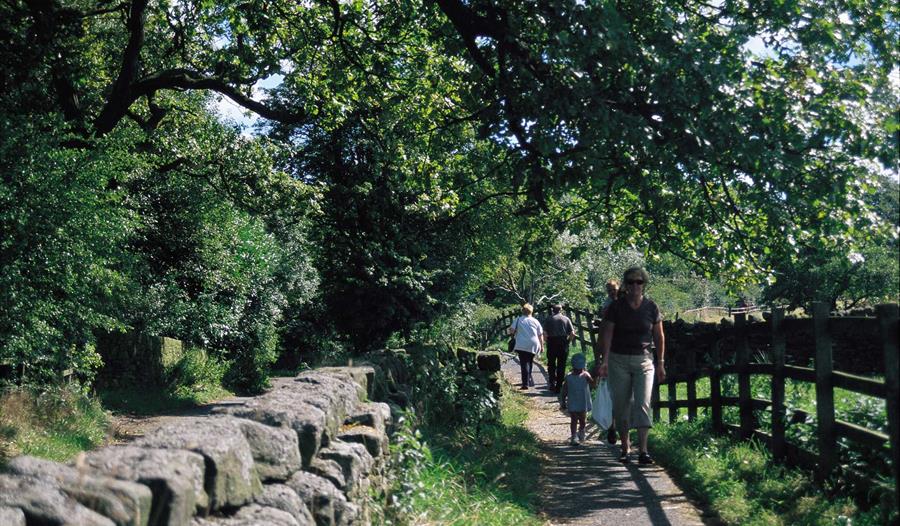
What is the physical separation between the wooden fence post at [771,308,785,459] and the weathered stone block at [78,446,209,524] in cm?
622

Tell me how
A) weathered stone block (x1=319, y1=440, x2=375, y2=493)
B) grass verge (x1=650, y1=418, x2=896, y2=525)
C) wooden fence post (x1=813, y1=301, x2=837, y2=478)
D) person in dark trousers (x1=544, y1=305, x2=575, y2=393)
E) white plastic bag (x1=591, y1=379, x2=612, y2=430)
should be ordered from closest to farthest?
weathered stone block (x1=319, y1=440, x2=375, y2=493) < grass verge (x1=650, y1=418, x2=896, y2=525) < wooden fence post (x1=813, y1=301, x2=837, y2=478) < white plastic bag (x1=591, y1=379, x2=612, y2=430) < person in dark trousers (x1=544, y1=305, x2=575, y2=393)

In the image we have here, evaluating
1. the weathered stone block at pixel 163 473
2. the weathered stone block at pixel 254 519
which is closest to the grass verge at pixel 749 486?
the weathered stone block at pixel 254 519

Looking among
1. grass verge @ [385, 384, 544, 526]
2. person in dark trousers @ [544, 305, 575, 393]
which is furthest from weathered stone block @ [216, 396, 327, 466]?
person in dark trousers @ [544, 305, 575, 393]

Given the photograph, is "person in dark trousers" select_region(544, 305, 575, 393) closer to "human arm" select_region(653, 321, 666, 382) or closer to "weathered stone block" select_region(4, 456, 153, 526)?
"human arm" select_region(653, 321, 666, 382)

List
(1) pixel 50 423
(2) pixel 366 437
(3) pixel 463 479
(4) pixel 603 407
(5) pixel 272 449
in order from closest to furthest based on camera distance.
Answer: (5) pixel 272 449, (2) pixel 366 437, (3) pixel 463 479, (4) pixel 603 407, (1) pixel 50 423

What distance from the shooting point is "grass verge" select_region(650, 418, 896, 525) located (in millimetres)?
6387

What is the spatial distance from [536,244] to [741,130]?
251 inches

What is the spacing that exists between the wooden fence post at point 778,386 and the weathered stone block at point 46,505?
687 centimetres

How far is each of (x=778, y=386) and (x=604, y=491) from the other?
190 cm

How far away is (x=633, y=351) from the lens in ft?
28.9

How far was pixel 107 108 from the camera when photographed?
48.0 feet

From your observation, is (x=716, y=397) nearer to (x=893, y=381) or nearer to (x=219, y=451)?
(x=893, y=381)

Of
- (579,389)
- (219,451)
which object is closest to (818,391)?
(579,389)

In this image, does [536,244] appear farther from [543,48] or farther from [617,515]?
[617,515]
